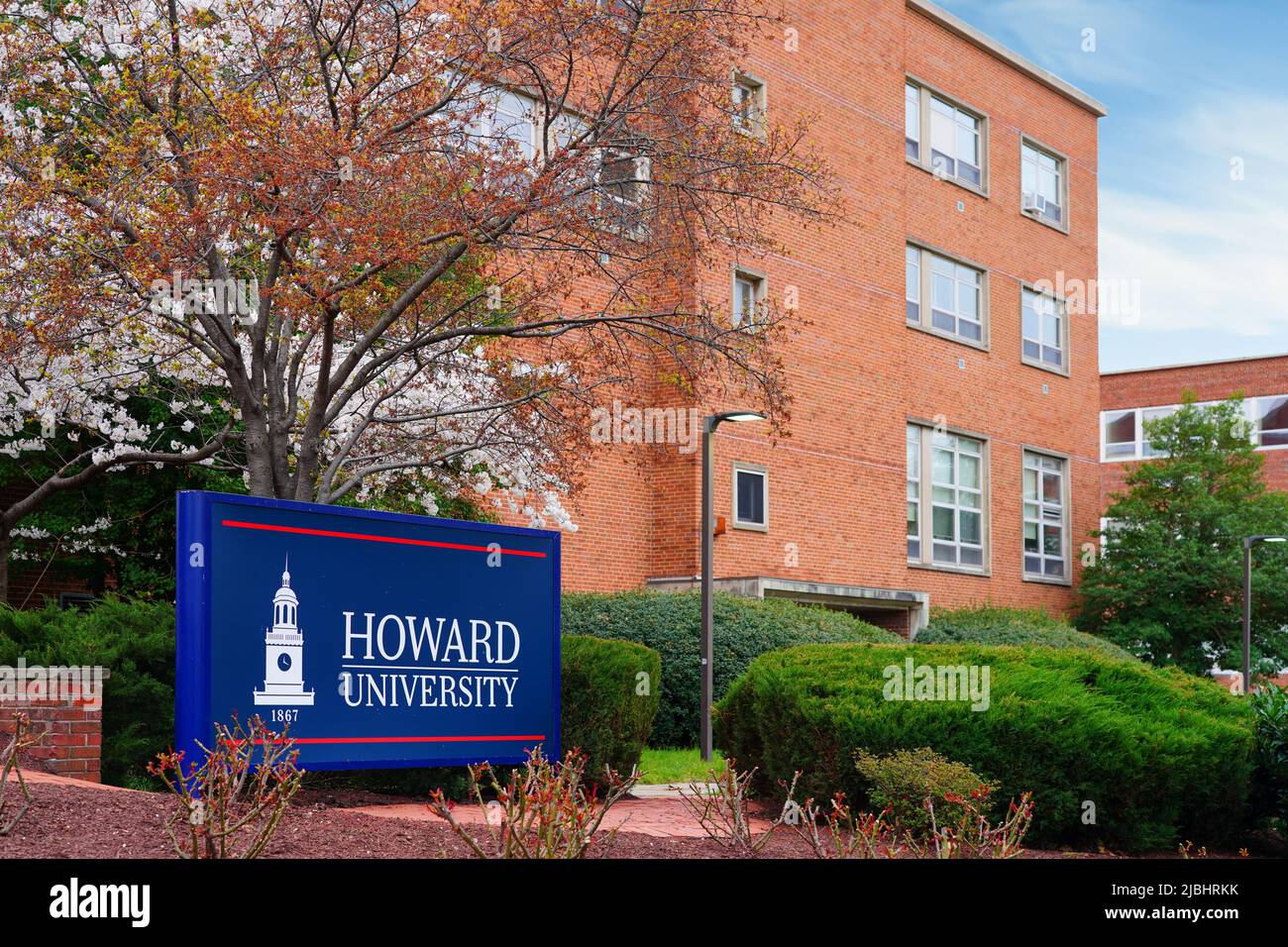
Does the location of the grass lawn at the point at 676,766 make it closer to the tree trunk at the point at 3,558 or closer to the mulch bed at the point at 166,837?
the mulch bed at the point at 166,837

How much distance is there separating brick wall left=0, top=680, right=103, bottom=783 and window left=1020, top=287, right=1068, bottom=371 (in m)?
26.6

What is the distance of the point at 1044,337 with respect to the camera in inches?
1352

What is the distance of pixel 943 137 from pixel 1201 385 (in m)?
24.9

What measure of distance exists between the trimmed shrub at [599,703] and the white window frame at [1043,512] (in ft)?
69.2

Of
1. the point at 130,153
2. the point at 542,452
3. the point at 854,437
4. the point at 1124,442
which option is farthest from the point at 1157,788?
the point at 1124,442

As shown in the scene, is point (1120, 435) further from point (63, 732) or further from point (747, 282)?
point (63, 732)

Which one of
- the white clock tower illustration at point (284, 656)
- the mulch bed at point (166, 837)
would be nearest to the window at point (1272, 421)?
the mulch bed at point (166, 837)

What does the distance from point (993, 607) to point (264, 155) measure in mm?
20784

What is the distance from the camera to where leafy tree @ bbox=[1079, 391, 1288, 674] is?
105 ft

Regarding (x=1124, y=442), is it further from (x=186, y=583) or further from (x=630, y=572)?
(x=186, y=583)

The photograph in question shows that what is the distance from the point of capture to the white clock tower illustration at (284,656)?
32.3 feet

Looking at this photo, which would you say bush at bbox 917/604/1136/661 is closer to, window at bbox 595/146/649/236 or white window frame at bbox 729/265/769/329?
white window frame at bbox 729/265/769/329

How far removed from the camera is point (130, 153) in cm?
1227
